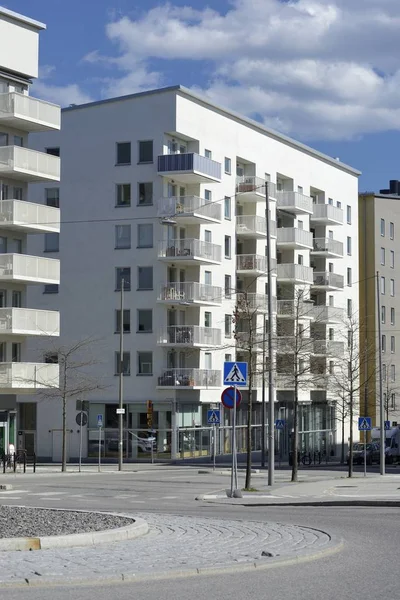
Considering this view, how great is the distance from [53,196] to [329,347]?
22812 mm

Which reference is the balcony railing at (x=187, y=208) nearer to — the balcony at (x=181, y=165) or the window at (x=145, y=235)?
the window at (x=145, y=235)

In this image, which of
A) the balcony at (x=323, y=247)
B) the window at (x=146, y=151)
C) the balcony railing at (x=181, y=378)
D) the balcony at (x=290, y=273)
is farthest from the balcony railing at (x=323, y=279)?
the window at (x=146, y=151)

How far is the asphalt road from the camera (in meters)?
11.3

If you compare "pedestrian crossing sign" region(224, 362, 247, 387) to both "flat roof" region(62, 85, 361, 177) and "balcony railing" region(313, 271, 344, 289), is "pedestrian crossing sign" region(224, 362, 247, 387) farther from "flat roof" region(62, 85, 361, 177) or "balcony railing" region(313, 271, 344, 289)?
"balcony railing" region(313, 271, 344, 289)

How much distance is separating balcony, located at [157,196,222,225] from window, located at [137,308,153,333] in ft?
18.2

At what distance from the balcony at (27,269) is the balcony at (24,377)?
381 centimetres

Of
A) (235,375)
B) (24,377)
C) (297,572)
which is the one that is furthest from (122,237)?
(297,572)

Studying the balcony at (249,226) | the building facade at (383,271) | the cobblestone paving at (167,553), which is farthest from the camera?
the building facade at (383,271)

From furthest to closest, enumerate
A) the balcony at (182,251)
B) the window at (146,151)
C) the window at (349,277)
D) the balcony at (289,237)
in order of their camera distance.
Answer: the window at (349,277), the balcony at (289,237), the window at (146,151), the balcony at (182,251)

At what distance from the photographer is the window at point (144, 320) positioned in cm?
6806

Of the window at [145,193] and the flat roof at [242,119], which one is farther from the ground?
the flat roof at [242,119]

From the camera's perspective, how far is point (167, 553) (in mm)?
14461

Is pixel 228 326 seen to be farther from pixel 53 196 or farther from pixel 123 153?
pixel 53 196

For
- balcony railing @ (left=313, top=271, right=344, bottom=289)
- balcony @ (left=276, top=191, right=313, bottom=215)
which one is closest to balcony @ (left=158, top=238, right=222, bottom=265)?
balcony @ (left=276, top=191, right=313, bottom=215)
